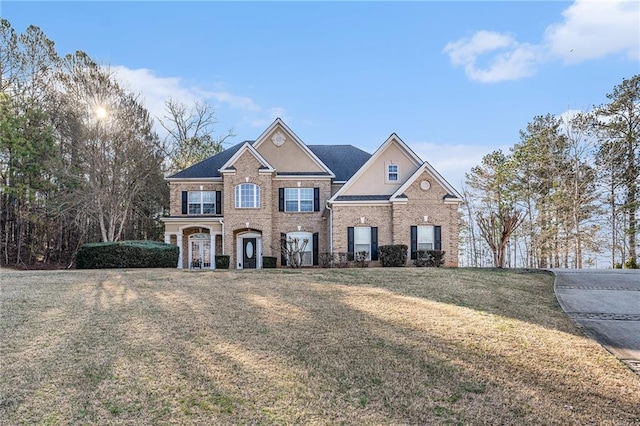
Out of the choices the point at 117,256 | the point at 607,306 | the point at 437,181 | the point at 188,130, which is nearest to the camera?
the point at 607,306

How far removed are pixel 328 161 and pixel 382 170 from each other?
5.18m

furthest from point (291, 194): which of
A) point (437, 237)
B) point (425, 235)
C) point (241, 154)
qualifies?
point (437, 237)

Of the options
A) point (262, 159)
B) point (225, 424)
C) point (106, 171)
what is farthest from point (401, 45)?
point (106, 171)

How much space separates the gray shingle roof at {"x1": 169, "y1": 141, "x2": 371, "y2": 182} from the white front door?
3.41 m

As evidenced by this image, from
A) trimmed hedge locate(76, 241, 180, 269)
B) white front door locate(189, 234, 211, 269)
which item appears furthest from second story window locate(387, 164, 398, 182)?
trimmed hedge locate(76, 241, 180, 269)

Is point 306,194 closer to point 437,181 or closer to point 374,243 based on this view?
point 374,243

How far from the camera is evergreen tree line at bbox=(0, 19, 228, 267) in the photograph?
23203 millimetres

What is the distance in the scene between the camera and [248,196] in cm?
2312

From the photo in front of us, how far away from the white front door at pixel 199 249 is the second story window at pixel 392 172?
34.5ft

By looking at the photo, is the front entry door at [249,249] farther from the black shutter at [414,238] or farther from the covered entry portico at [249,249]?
the black shutter at [414,238]

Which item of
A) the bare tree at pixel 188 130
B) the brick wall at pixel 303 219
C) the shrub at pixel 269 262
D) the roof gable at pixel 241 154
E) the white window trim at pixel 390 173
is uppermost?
the bare tree at pixel 188 130

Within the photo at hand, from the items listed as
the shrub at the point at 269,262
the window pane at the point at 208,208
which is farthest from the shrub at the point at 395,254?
the window pane at the point at 208,208

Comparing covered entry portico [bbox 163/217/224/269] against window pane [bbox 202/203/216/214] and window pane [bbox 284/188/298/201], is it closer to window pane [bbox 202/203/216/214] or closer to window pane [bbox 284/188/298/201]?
window pane [bbox 202/203/216/214]

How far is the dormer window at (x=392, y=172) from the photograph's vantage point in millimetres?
21969
